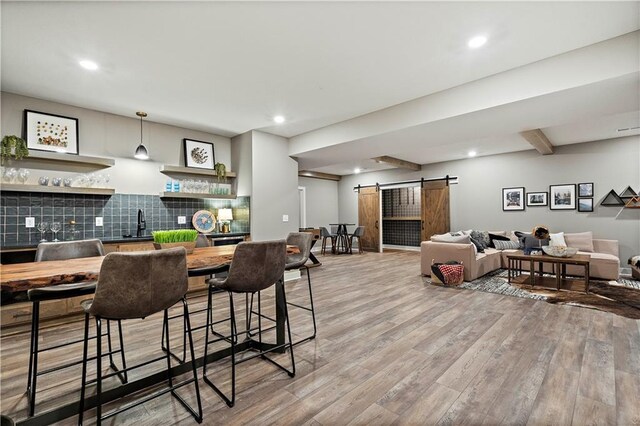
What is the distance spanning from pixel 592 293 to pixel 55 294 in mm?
6000

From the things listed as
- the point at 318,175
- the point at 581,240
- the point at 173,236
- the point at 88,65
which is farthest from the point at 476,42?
the point at 318,175

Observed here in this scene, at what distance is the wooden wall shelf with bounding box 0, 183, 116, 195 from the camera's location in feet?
11.8

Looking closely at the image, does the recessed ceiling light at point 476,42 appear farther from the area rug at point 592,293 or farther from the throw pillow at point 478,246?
the throw pillow at point 478,246

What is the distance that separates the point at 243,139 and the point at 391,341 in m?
4.32

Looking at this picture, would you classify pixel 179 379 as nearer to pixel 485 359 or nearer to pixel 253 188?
pixel 485 359

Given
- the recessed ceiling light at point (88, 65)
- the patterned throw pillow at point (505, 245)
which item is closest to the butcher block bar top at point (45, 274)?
the recessed ceiling light at point (88, 65)

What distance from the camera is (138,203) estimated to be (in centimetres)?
476

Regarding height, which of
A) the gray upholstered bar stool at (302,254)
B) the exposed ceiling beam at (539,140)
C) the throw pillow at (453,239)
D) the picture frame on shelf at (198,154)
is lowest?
the throw pillow at (453,239)

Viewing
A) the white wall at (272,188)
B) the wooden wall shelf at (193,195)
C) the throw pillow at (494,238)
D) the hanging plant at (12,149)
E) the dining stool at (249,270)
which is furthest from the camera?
the throw pillow at (494,238)

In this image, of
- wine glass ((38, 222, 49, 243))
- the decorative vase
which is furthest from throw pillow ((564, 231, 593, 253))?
wine glass ((38, 222, 49, 243))

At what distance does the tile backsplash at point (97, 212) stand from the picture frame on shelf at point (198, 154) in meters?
0.64

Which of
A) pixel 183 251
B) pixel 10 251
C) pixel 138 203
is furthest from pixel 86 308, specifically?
pixel 138 203

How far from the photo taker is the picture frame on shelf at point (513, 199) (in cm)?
726

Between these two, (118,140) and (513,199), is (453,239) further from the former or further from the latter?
(118,140)
